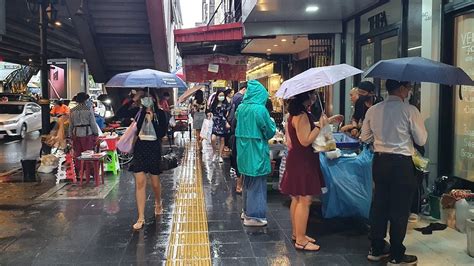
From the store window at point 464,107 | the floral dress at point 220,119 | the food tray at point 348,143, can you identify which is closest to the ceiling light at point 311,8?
the floral dress at point 220,119

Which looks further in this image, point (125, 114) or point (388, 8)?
point (388, 8)

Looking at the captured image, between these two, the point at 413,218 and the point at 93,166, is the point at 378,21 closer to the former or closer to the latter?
the point at 413,218

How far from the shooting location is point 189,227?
6152 millimetres

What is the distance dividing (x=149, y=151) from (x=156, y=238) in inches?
47.3

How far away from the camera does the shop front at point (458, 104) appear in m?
6.49

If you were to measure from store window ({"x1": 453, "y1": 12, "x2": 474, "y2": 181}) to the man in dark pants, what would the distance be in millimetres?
2293

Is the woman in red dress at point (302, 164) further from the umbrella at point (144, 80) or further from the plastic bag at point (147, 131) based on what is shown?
the umbrella at point (144, 80)

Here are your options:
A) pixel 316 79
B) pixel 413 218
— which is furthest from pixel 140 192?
pixel 413 218

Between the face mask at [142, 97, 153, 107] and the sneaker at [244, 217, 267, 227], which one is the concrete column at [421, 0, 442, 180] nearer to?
the sneaker at [244, 217, 267, 227]

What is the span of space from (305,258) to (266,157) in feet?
5.01

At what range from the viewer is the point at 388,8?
8945mm

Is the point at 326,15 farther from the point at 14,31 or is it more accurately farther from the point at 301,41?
the point at 14,31

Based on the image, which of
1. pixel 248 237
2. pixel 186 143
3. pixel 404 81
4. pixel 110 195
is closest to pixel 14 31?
pixel 186 143

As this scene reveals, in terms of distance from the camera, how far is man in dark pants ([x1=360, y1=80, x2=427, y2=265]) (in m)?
4.59
